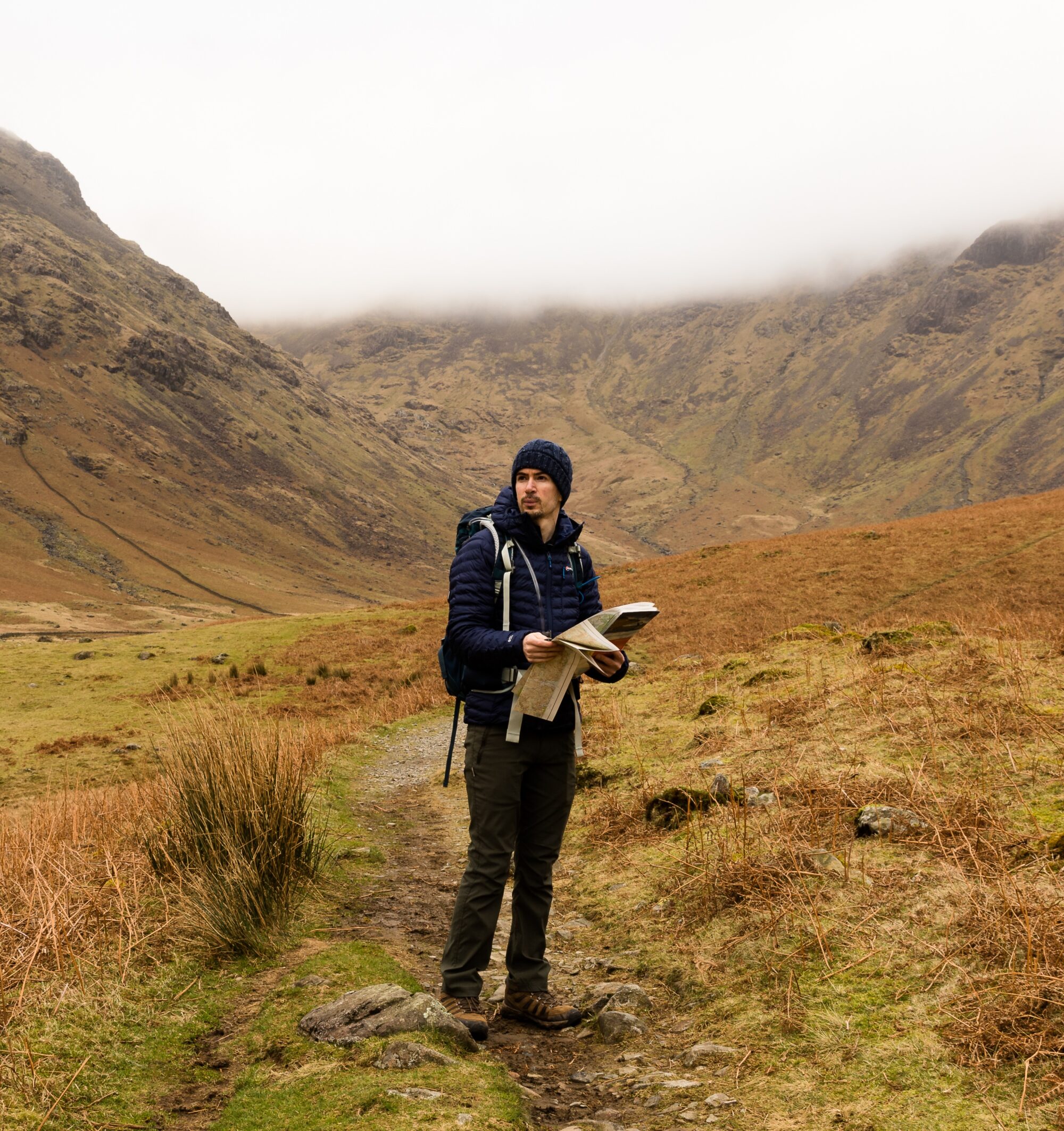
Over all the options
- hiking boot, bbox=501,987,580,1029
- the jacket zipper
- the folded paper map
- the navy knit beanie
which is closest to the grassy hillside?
hiking boot, bbox=501,987,580,1029

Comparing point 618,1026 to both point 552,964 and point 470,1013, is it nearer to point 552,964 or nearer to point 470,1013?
point 470,1013

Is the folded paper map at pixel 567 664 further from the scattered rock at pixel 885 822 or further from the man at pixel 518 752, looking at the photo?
the scattered rock at pixel 885 822

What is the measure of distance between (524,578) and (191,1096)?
2.94m

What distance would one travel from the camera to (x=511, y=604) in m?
4.65

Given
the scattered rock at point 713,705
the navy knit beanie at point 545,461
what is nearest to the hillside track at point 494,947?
the navy knit beanie at point 545,461

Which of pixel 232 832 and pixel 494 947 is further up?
pixel 232 832

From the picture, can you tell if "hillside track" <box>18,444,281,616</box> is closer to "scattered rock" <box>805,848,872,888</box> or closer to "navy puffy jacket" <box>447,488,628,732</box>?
"navy puffy jacket" <box>447,488,628,732</box>

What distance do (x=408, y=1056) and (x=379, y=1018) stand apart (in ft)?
1.14

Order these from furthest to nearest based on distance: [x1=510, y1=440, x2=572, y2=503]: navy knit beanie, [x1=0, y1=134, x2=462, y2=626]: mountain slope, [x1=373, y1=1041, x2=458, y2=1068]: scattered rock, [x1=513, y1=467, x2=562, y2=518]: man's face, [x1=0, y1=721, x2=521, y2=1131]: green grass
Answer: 1. [x1=0, y1=134, x2=462, y2=626]: mountain slope
2. [x1=510, y1=440, x2=572, y2=503]: navy knit beanie
3. [x1=513, y1=467, x2=562, y2=518]: man's face
4. [x1=373, y1=1041, x2=458, y2=1068]: scattered rock
5. [x1=0, y1=721, x2=521, y2=1131]: green grass

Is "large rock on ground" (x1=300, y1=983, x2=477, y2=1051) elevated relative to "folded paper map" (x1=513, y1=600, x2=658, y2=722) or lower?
lower

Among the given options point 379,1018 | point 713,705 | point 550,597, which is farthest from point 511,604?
point 713,705

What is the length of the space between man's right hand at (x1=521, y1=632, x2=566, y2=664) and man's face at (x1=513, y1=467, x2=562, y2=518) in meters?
0.86

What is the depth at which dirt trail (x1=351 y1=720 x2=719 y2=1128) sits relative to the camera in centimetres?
372

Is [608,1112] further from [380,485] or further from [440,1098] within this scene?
[380,485]
